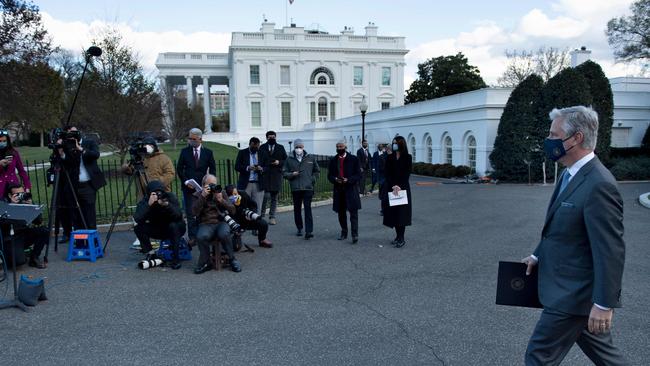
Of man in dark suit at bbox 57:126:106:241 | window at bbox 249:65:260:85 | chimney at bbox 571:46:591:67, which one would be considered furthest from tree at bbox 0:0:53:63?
window at bbox 249:65:260:85

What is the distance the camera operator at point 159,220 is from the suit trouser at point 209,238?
478mm

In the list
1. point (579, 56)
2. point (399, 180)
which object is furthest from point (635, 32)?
point (399, 180)

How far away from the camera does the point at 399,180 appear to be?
8125 mm

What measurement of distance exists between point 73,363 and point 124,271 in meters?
2.96

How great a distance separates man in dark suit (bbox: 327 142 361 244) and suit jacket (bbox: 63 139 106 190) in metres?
4.30

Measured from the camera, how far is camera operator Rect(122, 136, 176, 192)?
25.8 ft

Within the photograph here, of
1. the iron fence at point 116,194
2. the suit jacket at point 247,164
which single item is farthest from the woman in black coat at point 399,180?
the iron fence at point 116,194

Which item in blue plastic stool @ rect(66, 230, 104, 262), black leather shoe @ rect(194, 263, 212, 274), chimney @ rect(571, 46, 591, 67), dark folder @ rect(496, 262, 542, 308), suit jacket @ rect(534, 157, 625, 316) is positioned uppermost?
chimney @ rect(571, 46, 591, 67)

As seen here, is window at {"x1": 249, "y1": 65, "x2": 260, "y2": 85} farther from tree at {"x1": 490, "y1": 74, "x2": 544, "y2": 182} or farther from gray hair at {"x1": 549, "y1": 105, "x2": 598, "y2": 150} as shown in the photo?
gray hair at {"x1": 549, "y1": 105, "x2": 598, "y2": 150}

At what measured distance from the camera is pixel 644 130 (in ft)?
78.1

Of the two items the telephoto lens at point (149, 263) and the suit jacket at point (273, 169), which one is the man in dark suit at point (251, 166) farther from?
the telephoto lens at point (149, 263)

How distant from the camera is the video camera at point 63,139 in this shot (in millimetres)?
7605

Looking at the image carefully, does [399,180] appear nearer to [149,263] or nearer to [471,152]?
[149,263]

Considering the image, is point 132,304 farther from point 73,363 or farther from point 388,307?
point 388,307
